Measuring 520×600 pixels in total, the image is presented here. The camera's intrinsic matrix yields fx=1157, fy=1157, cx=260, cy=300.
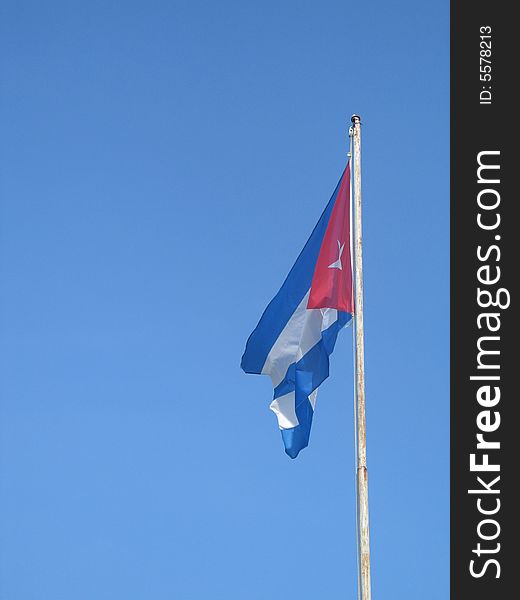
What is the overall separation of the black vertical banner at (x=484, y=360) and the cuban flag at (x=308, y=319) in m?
2.27

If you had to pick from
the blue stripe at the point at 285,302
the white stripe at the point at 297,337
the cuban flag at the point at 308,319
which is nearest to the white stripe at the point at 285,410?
the cuban flag at the point at 308,319

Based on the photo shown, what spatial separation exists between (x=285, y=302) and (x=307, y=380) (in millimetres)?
1609

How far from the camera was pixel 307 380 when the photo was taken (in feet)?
72.1

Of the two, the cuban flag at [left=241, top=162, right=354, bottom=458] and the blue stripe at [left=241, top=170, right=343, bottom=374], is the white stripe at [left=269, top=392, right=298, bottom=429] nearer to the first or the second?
the cuban flag at [left=241, top=162, right=354, bottom=458]

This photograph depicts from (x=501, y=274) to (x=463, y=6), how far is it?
18.4ft

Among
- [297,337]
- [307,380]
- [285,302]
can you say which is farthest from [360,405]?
[285,302]

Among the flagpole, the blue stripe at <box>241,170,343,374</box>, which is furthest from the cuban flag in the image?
the flagpole

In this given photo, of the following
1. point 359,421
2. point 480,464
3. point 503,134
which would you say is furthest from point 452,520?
point 503,134

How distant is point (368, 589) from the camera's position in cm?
1930

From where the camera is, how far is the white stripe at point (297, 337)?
22094mm

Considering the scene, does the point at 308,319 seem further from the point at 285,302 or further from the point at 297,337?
the point at 285,302

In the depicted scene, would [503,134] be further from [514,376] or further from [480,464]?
[480,464]

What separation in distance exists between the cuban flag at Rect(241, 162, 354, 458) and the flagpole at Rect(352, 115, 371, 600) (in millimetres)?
801

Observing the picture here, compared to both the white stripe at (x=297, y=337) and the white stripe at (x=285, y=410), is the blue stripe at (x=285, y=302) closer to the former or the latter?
the white stripe at (x=297, y=337)
